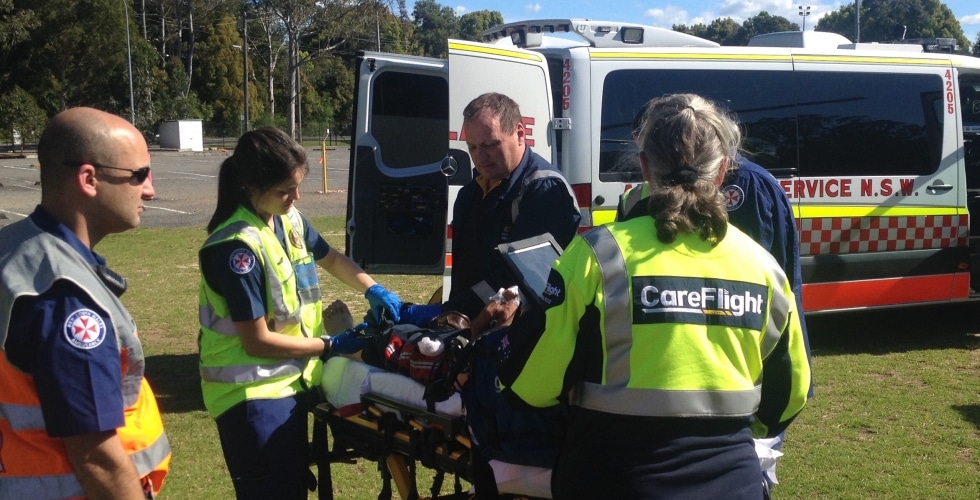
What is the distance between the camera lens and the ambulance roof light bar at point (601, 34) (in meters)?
6.45

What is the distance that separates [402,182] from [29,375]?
4.93 meters

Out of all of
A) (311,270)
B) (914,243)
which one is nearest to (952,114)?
(914,243)

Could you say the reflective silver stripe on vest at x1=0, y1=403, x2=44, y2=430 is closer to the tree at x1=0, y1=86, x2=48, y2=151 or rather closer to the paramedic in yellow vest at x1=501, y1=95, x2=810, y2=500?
the paramedic in yellow vest at x1=501, y1=95, x2=810, y2=500

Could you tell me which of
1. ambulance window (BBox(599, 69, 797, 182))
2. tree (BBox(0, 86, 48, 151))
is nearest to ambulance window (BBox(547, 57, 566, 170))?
ambulance window (BBox(599, 69, 797, 182))

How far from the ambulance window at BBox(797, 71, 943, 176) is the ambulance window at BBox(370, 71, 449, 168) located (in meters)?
2.68

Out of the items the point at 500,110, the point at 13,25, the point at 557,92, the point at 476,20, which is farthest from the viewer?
the point at 476,20

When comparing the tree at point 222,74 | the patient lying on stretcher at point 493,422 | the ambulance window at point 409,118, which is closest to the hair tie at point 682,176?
the patient lying on stretcher at point 493,422

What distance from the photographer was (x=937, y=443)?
500cm

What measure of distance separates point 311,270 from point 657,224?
4.89 ft

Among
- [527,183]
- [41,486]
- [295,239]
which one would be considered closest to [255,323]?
[295,239]

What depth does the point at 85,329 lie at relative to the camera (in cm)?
176

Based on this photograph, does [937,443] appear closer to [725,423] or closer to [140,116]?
[725,423]

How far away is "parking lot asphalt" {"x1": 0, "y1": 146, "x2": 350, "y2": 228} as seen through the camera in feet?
56.4

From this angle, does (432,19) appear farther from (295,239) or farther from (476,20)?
(295,239)
